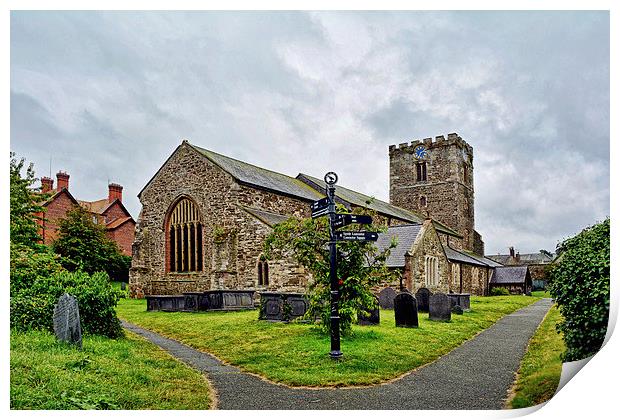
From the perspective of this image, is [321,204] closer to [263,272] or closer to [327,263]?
[327,263]

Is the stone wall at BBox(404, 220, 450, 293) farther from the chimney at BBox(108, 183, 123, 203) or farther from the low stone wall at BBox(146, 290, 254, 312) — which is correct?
→ the chimney at BBox(108, 183, 123, 203)

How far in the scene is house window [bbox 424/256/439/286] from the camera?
79.0 ft

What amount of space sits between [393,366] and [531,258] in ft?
269

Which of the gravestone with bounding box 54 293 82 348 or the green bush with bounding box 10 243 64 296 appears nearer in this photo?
the gravestone with bounding box 54 293 82 348

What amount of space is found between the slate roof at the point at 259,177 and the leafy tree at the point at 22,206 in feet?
39.2

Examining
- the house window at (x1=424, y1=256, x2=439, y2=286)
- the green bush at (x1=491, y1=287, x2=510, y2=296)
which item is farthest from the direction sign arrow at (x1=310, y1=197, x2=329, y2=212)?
the green bush at (x1=491, y1=287, x2=510, y2=296)

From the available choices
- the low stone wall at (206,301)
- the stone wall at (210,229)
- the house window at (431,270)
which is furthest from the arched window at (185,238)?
the house window at (431,270)

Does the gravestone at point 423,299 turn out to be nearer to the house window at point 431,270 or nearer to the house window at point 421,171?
the house window at point 431,270

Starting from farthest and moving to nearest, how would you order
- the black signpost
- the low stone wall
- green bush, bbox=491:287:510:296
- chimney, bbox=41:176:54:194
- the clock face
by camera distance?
the clock face → green bush, bbox=491:287:510:296 → the low stone wall → chimney, bbox=41:176:54:194 → the black signpost

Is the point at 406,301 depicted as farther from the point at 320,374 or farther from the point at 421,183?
the point at 421,183

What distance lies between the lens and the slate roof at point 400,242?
74.9 feet

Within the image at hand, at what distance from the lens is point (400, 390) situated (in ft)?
27.0

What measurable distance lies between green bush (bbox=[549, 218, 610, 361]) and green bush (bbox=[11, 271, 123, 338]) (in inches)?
339
